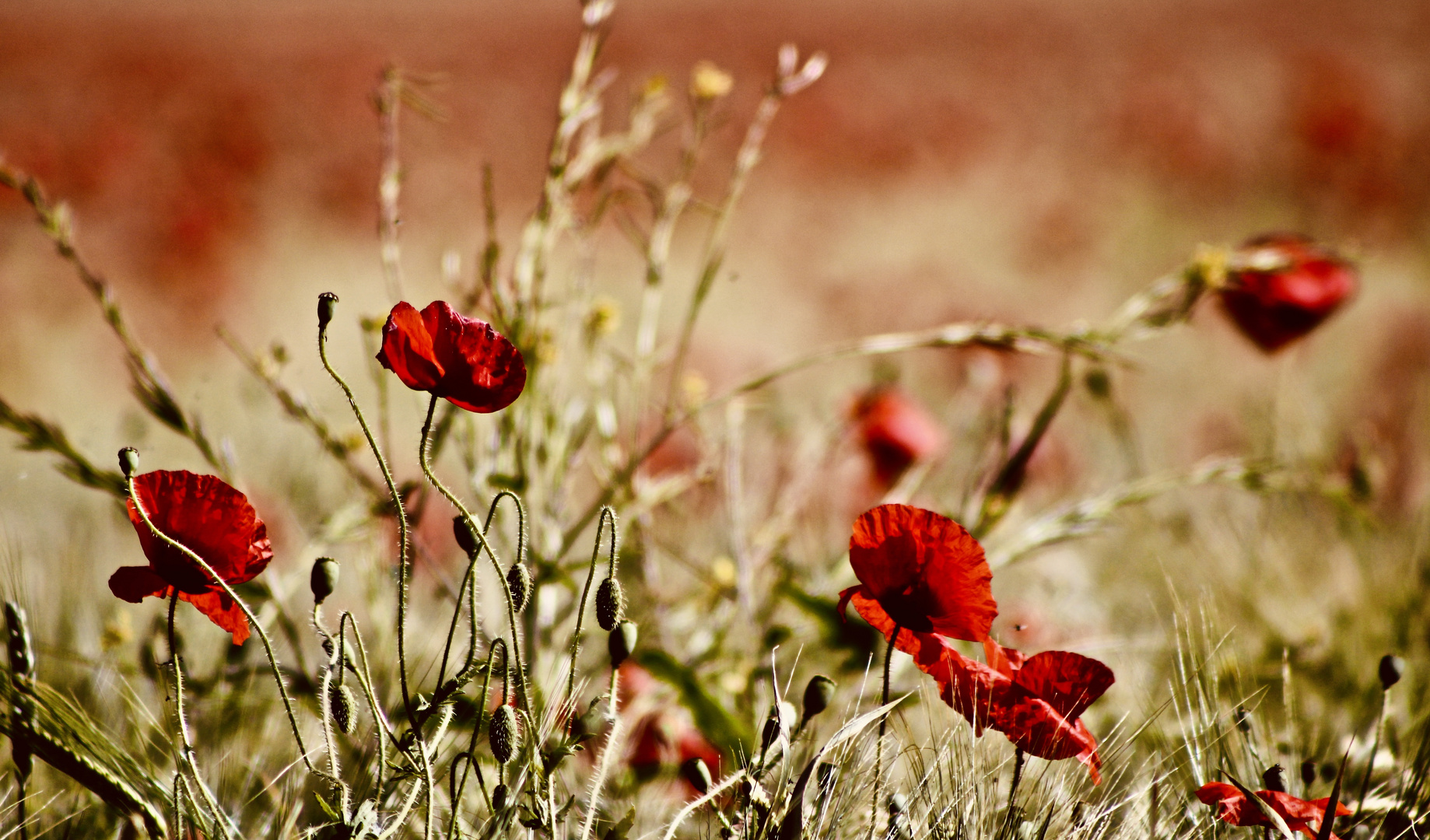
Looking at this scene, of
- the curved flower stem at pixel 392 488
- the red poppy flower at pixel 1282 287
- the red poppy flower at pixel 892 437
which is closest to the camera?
the curved flower stem at pixel 392 488

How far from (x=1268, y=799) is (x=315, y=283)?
3092mm

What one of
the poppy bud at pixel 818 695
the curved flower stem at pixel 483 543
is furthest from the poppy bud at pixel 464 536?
the poppy bud at pixel 818 695

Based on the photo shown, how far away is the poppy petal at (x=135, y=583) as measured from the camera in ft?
0.83

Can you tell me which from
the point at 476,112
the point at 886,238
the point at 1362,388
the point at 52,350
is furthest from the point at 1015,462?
the point at 52,350

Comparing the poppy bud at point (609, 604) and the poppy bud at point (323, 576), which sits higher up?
the poppy bud at point (323, 576)

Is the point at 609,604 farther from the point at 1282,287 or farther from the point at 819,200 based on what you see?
the point at 819,200

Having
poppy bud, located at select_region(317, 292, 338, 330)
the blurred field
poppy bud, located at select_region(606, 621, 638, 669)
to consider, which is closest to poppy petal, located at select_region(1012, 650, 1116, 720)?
poppy bud, located at select_region(606, 621, 638, 669)

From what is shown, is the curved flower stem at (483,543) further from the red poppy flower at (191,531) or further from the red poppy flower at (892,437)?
the red poppy flower at (892,437)

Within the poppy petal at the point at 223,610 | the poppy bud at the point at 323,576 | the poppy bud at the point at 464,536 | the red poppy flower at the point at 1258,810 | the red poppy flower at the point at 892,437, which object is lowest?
the red poppy flower at the point at 1258,810

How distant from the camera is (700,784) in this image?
27 cm

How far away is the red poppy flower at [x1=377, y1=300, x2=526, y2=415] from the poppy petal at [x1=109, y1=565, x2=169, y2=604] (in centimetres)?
9

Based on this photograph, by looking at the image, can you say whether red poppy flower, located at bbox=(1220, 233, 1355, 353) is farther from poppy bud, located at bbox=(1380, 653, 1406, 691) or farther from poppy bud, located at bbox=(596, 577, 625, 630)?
poppy bud, located at bbox=(596, 577, 625, 630)

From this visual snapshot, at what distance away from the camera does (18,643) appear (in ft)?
0.90

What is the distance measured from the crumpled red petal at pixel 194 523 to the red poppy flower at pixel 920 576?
0.55 ft
